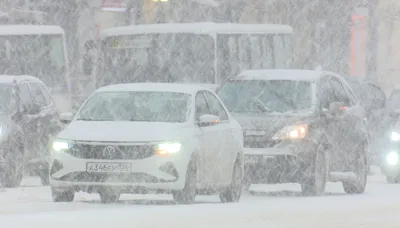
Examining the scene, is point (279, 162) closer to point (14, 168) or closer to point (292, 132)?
point (292, 132)

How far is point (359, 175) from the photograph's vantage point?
68.7ft

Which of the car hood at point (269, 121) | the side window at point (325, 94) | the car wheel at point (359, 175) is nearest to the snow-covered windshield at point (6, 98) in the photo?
the car hood at point (269, 121)

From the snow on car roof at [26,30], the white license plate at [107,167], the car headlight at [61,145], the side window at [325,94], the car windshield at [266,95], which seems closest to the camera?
the white license plate at [107,167]

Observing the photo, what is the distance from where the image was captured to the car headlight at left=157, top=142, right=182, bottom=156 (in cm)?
1559

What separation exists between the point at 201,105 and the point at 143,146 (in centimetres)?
181

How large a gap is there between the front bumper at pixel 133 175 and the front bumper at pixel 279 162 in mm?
3279

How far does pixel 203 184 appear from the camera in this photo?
16391mm

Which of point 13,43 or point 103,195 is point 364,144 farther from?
point 13,43

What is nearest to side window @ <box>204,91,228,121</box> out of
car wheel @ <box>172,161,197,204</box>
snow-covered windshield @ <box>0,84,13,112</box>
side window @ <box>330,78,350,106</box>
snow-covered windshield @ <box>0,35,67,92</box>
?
car wheel @ <box>172,161,197,204</box>

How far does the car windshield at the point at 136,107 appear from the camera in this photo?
651 inches

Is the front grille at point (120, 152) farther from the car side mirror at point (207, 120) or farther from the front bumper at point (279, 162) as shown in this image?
the front bumper at point (279, 162)

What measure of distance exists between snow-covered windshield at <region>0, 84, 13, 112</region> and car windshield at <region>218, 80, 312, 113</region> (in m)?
3.00

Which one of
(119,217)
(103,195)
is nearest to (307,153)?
(103,195)

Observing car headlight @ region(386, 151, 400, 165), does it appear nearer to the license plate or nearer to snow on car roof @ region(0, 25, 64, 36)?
the license plate
